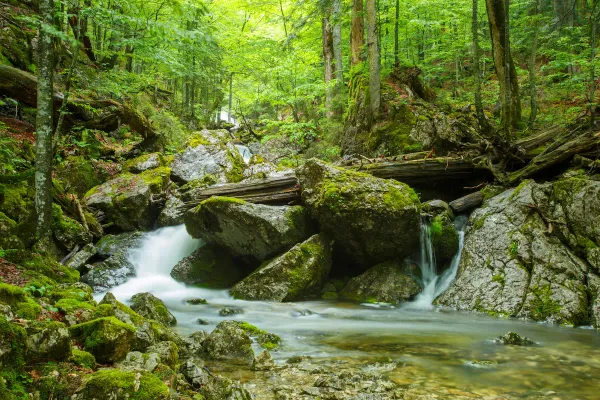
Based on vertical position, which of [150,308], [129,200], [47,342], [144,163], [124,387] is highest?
[144,163]

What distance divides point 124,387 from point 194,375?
111 centimetres

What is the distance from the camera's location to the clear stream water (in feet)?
14.6

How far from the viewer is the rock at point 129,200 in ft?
39.5

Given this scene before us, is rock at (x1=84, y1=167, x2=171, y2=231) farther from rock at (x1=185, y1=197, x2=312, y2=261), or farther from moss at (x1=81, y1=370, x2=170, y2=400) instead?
moss at (x1=81, y1=370, x2=170, y2=400)

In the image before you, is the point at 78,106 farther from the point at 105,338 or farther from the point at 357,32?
the point at 357,32

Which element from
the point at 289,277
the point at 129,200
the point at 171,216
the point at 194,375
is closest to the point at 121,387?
the point at 194,375

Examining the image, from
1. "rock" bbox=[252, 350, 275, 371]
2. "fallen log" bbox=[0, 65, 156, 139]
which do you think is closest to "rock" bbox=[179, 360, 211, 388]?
"rock" bbox=[252, 350, 275, 371]

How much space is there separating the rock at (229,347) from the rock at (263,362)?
0.10m

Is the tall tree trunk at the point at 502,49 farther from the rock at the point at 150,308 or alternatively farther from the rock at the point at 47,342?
the rock at the point at 47,342

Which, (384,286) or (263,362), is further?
(384,286)

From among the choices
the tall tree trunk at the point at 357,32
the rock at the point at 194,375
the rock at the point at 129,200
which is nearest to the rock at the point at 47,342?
the rock at the point at 194,375

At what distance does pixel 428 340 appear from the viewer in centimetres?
628

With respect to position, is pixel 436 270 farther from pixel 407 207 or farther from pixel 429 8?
pixel 429 8

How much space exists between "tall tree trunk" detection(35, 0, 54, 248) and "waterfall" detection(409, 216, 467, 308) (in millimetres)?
7452
